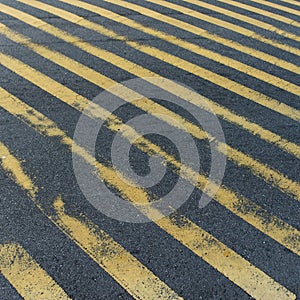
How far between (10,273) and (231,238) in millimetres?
1590

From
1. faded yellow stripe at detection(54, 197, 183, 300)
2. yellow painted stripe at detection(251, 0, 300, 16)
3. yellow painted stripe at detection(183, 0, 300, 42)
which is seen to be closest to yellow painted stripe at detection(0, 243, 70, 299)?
faded yellow stripe at detection(54, 197, 183, 300)

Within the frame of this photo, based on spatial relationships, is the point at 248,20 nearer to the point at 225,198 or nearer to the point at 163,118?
the point at 163,118

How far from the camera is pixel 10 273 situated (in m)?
3.13

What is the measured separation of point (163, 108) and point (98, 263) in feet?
6.67

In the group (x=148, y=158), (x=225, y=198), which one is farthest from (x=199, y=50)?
(x=225, y=198)

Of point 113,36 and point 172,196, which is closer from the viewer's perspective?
point 172,196

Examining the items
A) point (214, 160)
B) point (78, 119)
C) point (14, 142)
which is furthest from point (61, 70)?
Result: point (214, 160)

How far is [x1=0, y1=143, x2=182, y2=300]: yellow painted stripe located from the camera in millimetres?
3053

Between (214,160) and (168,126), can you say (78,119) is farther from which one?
(214,160)

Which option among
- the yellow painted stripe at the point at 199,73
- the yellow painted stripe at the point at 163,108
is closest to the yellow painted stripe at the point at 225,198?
the yellow painted stripe at the point at 163,108

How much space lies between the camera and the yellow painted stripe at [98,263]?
3053mm

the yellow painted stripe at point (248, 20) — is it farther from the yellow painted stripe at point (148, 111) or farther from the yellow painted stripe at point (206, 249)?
the yellow painted stripe at point (206, 249)

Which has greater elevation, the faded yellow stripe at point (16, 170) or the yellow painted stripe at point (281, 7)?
the yellow painted stripe at point (281, 7)

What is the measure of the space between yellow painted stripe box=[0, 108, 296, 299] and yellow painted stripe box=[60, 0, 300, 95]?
242 centimetres
